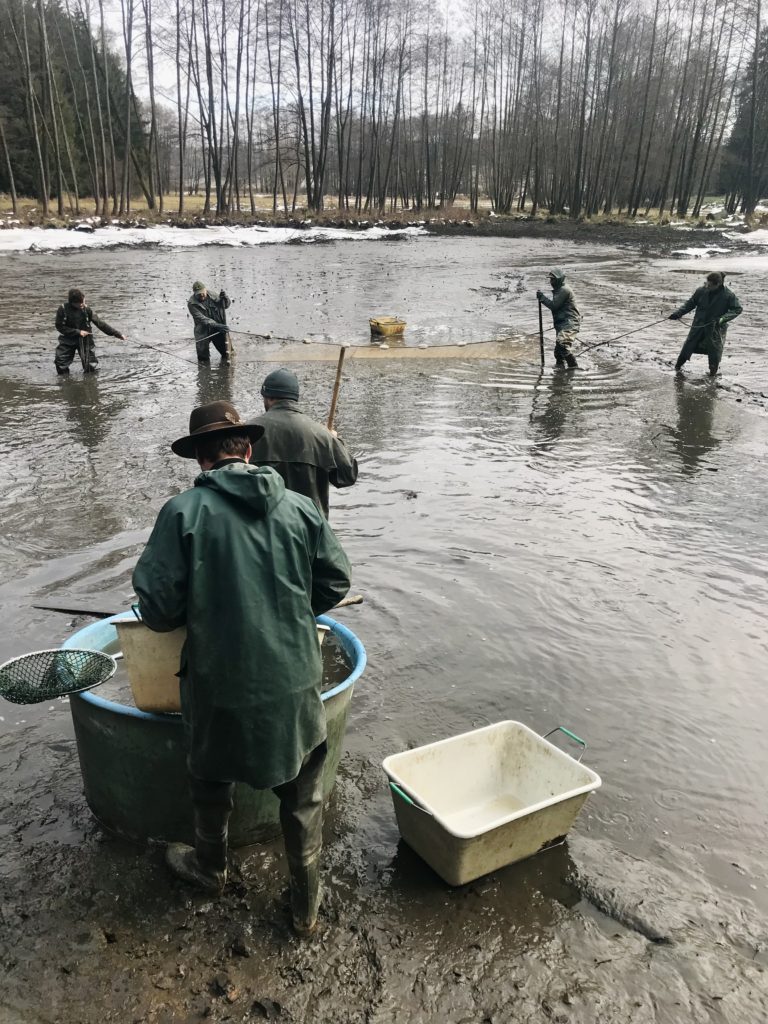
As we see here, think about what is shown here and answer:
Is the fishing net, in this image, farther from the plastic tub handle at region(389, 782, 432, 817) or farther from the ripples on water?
the ripples on water

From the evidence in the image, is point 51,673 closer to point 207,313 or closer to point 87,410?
point 87,410

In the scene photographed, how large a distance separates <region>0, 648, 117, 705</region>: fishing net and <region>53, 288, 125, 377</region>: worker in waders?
11.1 metres

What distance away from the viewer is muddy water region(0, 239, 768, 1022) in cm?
290

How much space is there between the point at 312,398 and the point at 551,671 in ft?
26.8

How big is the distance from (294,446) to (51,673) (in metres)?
2.31

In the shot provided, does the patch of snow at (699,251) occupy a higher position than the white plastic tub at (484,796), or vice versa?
the patch of snow at (699,251)

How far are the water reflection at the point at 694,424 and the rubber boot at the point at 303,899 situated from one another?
25.2ft

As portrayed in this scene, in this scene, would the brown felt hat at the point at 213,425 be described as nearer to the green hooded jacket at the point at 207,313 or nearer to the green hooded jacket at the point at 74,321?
the green hooded jacket at the point at 74,321

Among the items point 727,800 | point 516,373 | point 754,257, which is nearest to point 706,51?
point 754,257

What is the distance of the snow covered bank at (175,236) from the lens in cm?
3428

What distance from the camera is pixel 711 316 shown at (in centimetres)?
1389

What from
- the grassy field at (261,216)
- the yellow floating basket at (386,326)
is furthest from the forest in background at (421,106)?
the yellow floating basket at (386,326)

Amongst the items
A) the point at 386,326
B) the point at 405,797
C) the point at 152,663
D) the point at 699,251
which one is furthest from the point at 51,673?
the point at 699,251

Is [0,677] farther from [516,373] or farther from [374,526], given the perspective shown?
[516,373]
